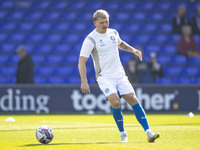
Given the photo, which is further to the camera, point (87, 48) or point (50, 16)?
point (50, 16)

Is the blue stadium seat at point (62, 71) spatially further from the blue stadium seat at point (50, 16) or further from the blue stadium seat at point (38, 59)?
the blue stadium seat at point (50, 16)

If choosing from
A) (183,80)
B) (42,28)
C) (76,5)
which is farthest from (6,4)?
(183,80)

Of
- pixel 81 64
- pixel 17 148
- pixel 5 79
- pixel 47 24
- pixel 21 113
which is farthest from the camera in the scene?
pixel 47 24

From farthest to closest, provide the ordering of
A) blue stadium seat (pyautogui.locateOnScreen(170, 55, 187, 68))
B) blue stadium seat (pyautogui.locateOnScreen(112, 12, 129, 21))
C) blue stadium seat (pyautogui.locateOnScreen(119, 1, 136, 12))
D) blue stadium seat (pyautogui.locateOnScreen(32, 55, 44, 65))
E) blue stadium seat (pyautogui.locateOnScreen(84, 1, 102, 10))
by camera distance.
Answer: blue stadium seat (pyautogui.locateOnScreen(119, 1, 136, 12))
blue stadium seat (pyautogui.locateOnScreen(84, 1, 102, 10))
blue stadium seat (pyautogui.locateOnScreen(112, 12, 129, 21))
blue stadium seat (pyautogui.locateOnScreen(170, 55, 187, 68))
blue stadium seat (pyautogui.locateOnScreen(32, 55, 44, 65))

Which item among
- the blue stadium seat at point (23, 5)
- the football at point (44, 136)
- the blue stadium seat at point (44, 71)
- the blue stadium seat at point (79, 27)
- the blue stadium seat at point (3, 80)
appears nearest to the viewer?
the football at point (44, 136)

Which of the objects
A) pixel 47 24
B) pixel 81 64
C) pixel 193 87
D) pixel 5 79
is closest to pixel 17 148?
pixel 81 64

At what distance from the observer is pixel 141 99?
52.0 feet

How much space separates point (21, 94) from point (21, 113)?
2.04ft

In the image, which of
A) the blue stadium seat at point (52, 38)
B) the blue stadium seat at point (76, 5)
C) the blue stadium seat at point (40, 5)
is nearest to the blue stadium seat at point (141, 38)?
the blue stadium seat at point (76, 5)

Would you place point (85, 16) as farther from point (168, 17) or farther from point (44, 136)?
point (44, 136)

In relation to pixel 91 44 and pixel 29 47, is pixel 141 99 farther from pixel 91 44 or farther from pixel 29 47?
pixel 91 44

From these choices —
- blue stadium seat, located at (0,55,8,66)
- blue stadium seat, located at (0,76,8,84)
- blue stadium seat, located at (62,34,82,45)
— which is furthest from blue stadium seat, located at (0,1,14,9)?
blue stadium seat, located at (0,76,8,84)

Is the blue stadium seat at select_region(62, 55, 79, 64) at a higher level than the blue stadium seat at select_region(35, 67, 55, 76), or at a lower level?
higher

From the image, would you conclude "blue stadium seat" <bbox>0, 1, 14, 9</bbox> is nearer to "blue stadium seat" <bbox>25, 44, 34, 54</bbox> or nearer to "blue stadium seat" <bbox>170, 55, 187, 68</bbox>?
"blue stadium seat" <bbox>25, 44, 34, 54</bbox>
